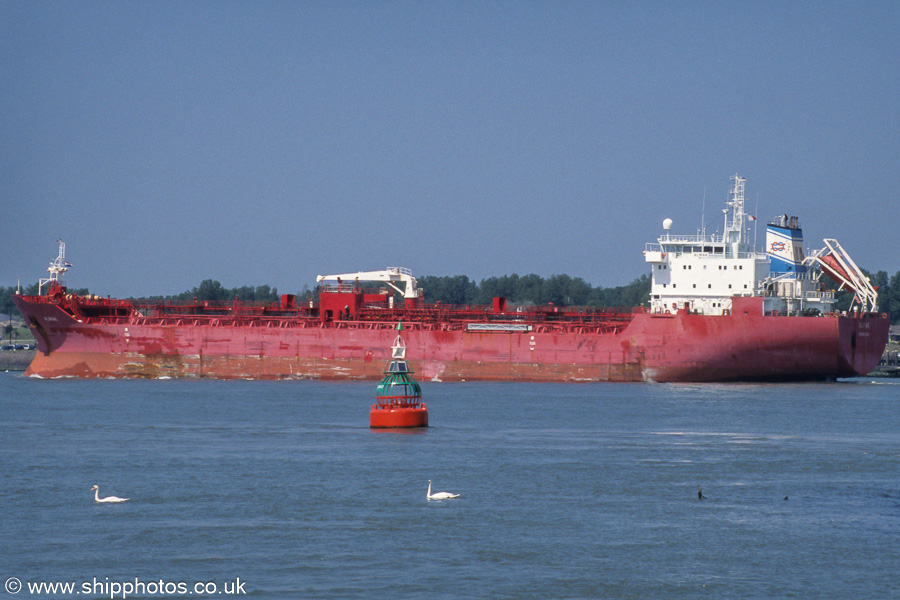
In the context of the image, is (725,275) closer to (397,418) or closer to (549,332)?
(549,332)

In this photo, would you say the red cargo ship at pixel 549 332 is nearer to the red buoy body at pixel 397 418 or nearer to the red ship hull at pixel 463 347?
the red ship hull at pixel 463 347

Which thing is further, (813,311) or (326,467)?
(813,311)

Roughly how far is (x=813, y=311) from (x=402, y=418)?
19876mm

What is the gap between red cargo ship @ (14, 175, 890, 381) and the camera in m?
38.8

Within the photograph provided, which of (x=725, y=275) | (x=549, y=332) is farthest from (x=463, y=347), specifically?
(x=725, y=275)

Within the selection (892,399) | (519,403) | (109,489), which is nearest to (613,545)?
(109,489)

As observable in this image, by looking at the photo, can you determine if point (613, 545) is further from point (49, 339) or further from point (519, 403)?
point (49, 339)

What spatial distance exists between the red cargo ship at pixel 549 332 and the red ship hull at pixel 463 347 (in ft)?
0.17

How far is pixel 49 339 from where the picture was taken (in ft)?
147

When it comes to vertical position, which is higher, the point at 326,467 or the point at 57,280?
the point at 57,280

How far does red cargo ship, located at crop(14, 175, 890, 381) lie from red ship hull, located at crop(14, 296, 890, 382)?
5 cm

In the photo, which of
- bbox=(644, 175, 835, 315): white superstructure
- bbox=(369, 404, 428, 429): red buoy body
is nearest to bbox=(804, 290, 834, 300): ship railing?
bbox=(644, 175, 835, 315): white superstructure

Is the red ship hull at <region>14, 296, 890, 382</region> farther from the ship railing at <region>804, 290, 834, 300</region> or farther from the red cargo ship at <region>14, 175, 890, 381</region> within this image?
the ship railing at <region>804, 290, 834, 300</region>

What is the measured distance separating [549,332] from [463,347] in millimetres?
3554
